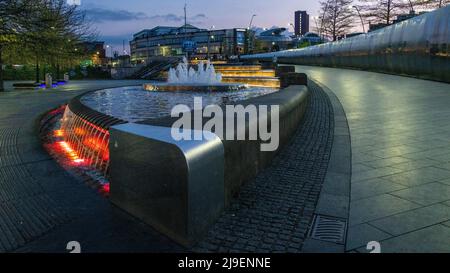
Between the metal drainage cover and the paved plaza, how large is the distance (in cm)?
8

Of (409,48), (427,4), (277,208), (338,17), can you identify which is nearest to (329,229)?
(277,208)

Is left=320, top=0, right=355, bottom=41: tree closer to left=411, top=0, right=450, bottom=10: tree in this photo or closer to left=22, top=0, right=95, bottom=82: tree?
left=411, top=0, right=450, bottom=10: tree

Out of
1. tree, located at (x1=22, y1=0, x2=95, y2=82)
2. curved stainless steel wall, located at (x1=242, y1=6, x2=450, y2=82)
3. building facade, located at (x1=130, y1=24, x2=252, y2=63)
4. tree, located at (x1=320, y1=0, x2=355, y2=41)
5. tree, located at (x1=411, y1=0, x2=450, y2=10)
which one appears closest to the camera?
curved stainless steel wall, located at (x1=242, y1=6, x2=450, y2=82)

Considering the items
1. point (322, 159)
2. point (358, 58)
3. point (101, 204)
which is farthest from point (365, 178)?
point (358, 58)

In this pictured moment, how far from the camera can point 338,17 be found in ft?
243

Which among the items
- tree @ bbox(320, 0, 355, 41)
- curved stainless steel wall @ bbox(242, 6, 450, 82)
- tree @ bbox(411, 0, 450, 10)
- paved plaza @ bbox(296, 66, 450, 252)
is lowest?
paved plaza @ bbox(296, 66, 450, 252)

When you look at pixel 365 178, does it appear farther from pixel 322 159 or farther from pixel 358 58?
pixel 358 58

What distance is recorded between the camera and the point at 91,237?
3.55 meters

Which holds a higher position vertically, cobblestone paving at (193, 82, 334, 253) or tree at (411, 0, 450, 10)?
tree at (411, 0, 450, 10)

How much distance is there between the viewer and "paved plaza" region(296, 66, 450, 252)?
3469mm

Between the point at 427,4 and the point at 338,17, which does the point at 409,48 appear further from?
the point at 338,17

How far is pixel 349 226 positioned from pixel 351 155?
290 cm

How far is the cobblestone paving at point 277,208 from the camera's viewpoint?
343 centimetres

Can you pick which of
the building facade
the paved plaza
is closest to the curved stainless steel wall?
the paved plaza
